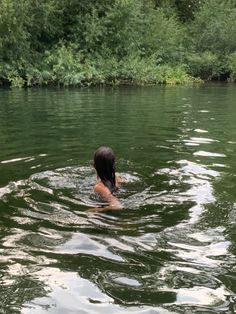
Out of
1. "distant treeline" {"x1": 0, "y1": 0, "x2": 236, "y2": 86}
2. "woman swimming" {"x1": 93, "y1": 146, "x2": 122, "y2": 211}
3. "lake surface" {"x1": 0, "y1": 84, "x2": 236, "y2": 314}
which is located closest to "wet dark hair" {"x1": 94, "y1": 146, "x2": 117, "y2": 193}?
"woman swimming" {"x1": 93, "y1": 146, "x2": 122, "y2": 211}

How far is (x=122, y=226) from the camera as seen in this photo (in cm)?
600

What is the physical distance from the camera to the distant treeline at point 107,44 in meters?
30.5

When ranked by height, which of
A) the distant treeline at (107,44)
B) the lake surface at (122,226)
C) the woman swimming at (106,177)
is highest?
the distant treeline at (107,44)

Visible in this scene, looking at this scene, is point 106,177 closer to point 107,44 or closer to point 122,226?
point 122,226

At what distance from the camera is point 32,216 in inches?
252

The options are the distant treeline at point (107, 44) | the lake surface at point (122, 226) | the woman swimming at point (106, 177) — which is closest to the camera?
the lake surface at point (122, 226)

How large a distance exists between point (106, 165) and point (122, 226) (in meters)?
1.22

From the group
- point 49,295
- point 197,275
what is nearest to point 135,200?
point 197,275

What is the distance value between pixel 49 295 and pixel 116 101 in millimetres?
17779

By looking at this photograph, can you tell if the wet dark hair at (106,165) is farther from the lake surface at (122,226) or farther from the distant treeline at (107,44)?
the distant treeline at (107,44)

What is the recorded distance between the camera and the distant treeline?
30.5 meters

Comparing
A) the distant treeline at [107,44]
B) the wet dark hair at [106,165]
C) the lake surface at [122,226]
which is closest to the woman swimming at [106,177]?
the wet dark hair at [106,165]

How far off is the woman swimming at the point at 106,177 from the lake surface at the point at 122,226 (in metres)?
0.18

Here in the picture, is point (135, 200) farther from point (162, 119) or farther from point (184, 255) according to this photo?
point (162, 119)
